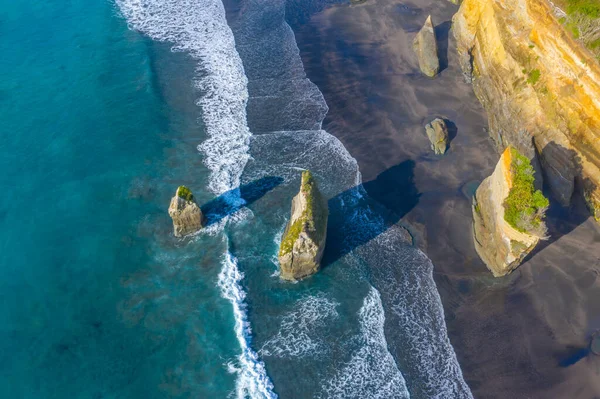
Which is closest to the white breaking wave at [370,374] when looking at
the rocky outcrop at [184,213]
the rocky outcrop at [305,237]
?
the rocky outcrop at [305,237]

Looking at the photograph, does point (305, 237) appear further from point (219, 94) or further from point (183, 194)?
point (219, 94)

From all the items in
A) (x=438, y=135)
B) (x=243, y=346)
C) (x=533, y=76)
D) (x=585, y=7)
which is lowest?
(x=243, y=346)

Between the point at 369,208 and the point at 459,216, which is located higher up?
the point at 459,216

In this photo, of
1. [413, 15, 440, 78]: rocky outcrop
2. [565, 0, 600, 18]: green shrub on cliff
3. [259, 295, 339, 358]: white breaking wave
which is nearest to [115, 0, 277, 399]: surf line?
[259, 295, 339, 358]: white breaking wave

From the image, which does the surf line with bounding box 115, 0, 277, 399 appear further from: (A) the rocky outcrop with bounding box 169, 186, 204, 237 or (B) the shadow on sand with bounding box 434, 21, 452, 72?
(B) the shadow on sand with bounding box 434, 21, 452, 72

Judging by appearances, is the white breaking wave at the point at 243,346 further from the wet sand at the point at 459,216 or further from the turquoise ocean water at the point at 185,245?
the wet sand at the point at 459,216

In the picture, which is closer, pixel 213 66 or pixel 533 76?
pixel 533 76

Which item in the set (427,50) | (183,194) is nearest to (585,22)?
(427,50)
